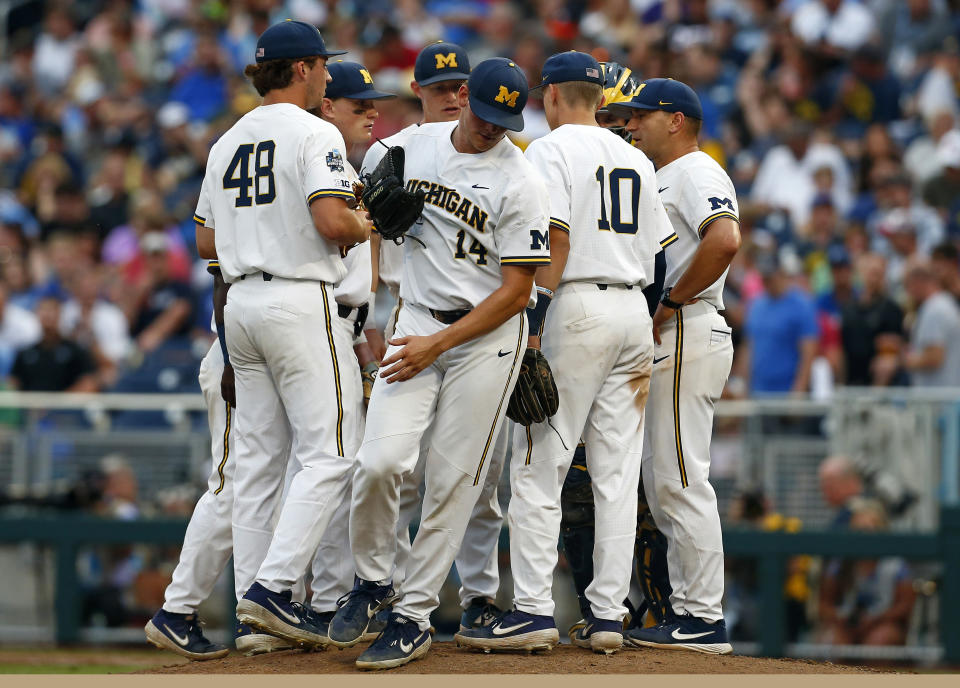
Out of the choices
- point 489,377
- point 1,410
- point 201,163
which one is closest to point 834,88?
point 201,163

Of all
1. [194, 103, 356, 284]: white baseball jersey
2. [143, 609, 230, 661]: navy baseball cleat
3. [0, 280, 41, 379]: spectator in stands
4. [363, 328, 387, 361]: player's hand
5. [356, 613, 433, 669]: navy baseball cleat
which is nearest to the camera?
[356, 613, 433, 669]: navy baseball cleat

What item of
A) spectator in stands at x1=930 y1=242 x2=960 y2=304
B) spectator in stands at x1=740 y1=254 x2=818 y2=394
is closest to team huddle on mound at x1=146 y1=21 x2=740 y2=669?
spectator in stands at x1=740 y1=254 x2=818 y2=394

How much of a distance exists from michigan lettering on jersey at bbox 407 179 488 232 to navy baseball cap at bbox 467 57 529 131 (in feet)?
1.16

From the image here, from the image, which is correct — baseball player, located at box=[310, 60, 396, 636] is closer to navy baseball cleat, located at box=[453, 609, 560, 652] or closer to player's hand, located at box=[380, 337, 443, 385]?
player's hand, located at box=[380, 337, 443, 385]

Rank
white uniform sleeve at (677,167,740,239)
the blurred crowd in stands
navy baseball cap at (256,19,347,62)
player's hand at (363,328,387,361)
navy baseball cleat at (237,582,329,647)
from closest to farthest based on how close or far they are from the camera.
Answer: navy baseball cleat at (237,582,329,647), navy baseball cap at (256,19,347,62), white uniform sleeve at (677,167,740,239), player's hand at (363,328,387,361), the blurred crowd in stands

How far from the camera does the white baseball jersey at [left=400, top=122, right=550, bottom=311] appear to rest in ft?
18.7

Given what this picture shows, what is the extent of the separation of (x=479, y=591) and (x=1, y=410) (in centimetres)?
593

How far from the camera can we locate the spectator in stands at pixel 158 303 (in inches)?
497

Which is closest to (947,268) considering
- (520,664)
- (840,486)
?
(840,486)

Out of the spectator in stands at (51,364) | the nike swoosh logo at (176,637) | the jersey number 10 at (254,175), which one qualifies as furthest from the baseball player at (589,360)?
the spectator in stands at (51,364)

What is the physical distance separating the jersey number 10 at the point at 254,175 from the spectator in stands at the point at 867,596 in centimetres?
596

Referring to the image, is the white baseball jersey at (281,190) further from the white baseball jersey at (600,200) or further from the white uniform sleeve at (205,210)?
the white baseball jersey at (600,200)

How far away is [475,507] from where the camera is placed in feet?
21.2

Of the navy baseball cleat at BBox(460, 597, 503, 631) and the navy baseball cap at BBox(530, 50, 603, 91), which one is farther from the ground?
the navy baseball cap at BBox(530, 50, 603, 91)
